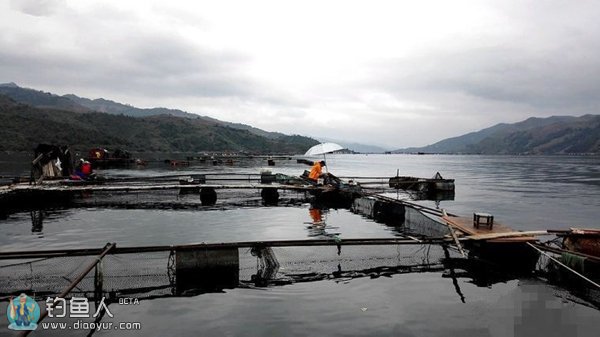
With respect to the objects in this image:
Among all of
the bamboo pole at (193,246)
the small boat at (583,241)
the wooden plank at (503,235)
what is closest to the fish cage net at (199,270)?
the bamboo pole at (193,246)

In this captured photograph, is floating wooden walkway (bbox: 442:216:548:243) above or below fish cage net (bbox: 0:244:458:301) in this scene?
above

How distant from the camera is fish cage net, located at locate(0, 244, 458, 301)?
39.4ft

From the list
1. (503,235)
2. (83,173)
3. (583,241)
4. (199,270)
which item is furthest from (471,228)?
(83,173)

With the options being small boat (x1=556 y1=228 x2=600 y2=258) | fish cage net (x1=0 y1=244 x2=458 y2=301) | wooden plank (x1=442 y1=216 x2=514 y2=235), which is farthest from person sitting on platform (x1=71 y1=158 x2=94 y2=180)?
small boat (x1=556 y1=228 x2=600 y2=258)

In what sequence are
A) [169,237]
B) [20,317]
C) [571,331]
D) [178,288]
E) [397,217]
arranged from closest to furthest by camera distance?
[20,317] < [571,331] < [178,288] < [169,237] < [397,217]

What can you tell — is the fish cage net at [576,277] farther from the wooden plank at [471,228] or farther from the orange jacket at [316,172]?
the orange jacket at [316,172]

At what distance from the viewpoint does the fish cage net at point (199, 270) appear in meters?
12.0

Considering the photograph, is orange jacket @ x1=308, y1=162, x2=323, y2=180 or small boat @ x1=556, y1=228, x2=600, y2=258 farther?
orange jacket @ x1=308, y1=162, x2=323, y2=180

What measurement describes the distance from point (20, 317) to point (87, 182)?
3059cm

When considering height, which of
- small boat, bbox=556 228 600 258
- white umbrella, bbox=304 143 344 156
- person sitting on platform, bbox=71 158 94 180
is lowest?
small boat, bbox=556 228 600 258

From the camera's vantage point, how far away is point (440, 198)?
4394cm

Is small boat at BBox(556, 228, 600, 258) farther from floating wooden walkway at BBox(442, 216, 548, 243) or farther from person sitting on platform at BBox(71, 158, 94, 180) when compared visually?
person sitting on platform at BBox(71, 158, 94, 180)

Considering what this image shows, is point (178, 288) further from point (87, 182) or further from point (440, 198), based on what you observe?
point (440, 198)

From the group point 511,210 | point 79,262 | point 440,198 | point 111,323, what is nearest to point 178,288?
point 111,323
